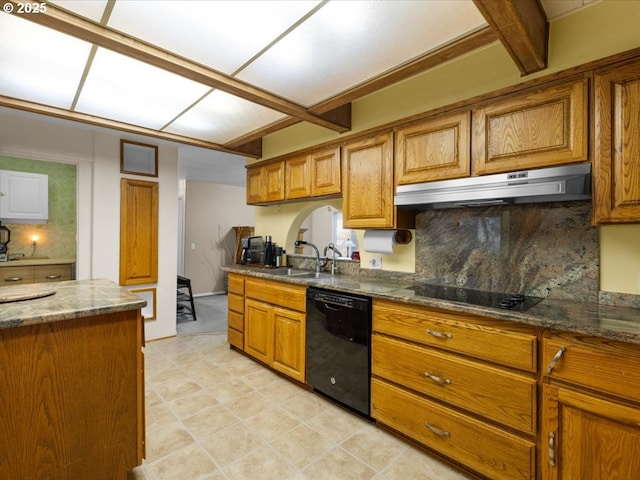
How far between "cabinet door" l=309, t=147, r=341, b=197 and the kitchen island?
1771 mm

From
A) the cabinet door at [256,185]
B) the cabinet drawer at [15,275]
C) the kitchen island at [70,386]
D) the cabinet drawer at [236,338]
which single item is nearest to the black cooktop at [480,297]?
the kitchen island at [70,386]

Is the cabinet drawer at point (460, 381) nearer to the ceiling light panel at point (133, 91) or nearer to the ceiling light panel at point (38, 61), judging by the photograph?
the ceiling light panel at point (133, 91)

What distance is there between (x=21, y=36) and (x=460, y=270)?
296 cm

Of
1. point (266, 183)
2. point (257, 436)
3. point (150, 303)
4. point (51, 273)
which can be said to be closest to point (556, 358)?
point (257, 436)

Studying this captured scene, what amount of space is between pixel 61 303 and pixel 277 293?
1603 mm

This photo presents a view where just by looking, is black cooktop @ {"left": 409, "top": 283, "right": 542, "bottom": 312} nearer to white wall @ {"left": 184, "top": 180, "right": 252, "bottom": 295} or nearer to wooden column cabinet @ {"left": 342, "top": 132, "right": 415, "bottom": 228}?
wooden column cabinet @ {"left": 342, "top": 132, "right": 415, "bottom": 228}

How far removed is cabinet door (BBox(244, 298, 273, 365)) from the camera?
2962mm

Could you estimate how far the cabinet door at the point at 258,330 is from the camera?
296 centimetres

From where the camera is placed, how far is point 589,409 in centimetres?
131

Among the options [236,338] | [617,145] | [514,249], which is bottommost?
[236,338]

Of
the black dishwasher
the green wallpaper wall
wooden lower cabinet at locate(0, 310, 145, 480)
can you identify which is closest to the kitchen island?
wooden lower cabinet at locate(0, 310, 145, 480)

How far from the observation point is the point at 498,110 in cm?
185

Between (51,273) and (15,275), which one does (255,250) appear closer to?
(51,273)

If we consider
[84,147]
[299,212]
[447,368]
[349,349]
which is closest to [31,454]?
[349,349]
